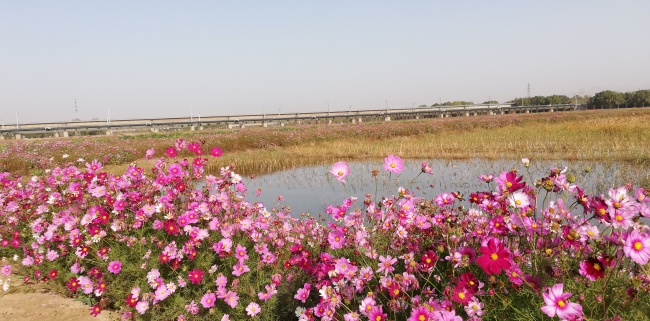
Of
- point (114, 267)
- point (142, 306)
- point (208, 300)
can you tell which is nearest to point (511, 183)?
point (208, 300)

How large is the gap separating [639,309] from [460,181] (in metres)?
8.14

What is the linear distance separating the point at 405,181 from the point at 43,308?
7896mm

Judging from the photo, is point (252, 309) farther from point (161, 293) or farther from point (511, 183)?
point (511, 183)

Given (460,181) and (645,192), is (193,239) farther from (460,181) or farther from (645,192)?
(460,181)

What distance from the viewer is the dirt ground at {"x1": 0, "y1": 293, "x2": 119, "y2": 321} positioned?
324 cm

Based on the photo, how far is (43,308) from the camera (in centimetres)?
341

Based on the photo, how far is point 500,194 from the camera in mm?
2092

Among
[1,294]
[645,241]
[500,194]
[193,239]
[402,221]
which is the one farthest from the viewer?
[1,294]

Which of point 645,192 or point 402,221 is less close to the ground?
point 645,192

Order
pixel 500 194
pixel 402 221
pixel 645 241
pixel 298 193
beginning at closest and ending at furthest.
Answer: pixel 645 241 < pixel 500 194 < pixel 402 221 < pixel 298 193

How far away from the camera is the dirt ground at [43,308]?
10.6ft

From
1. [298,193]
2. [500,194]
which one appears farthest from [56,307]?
[298,193]

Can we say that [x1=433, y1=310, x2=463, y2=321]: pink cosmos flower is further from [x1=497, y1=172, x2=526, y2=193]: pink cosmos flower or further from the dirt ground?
the dirt ground

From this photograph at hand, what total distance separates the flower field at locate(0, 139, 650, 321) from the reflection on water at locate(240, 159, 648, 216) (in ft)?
12.8
